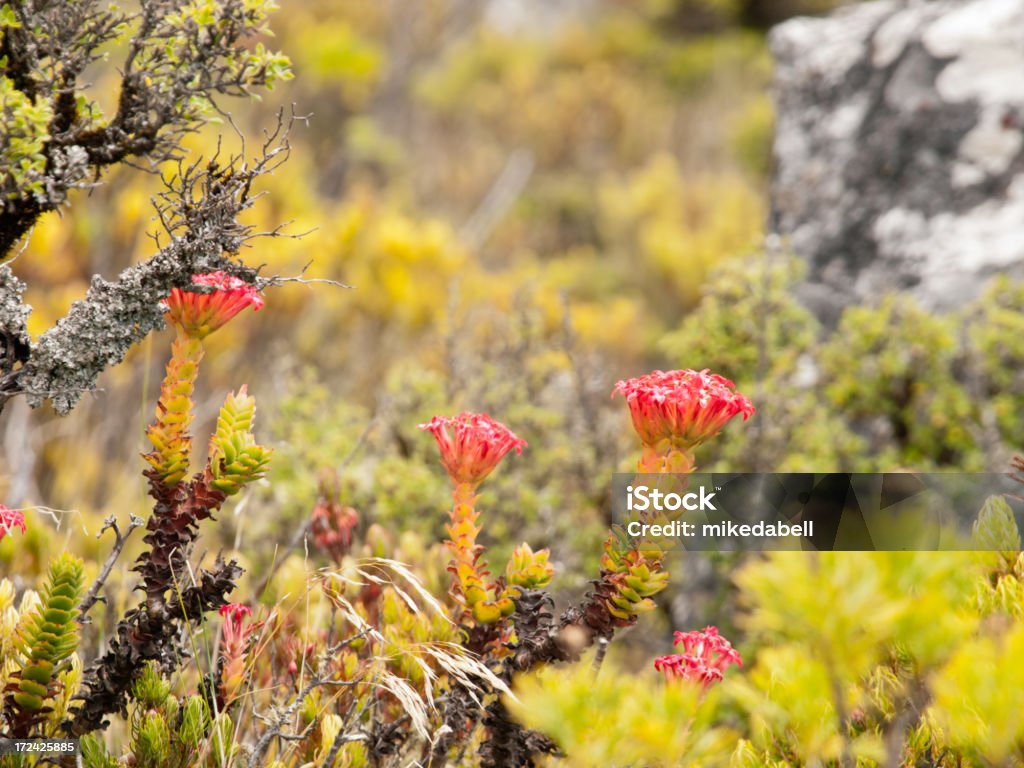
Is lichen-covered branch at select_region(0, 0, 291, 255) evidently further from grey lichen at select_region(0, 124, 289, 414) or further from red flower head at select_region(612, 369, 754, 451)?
red flower head at select_region(612, 369, 754, 451)

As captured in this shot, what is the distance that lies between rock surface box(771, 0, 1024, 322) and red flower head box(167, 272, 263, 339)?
2762 millimetres

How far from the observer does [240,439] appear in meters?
1.33

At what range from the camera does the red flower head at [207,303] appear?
4.51ft

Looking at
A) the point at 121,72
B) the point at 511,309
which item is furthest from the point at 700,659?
the point at 511,309

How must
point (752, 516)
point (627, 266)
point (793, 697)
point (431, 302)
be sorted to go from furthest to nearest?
1. point (627, 266)
2. point (431, 302)
3. point (752, 516)
4. point (793, 697)

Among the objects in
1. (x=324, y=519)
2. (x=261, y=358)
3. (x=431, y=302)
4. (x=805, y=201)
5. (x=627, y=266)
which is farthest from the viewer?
(x=627, y=266)

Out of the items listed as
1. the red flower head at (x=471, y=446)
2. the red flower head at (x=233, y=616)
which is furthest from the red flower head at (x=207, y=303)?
the red flower head at (x=233, y=616)

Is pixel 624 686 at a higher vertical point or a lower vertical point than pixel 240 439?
lower

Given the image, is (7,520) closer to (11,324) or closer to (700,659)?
(11,324)

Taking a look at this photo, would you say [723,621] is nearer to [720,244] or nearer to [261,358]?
[261,358]

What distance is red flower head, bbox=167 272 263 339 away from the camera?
54.1 inches

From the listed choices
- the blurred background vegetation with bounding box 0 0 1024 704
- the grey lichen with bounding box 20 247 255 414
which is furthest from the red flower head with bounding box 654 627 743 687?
the grey lichen with bounding box 20 247 255 414

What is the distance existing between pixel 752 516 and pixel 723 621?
0.41 m

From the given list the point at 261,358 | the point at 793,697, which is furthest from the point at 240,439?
the point at 261,358
